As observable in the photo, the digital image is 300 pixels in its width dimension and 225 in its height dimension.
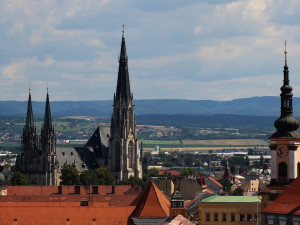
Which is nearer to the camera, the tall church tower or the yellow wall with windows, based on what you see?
the tall church tower

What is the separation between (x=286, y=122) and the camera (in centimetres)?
7444

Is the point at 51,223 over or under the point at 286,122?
under

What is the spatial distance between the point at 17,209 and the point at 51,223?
3668 millimetres

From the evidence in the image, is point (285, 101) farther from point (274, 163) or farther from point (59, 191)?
point (59, 191)

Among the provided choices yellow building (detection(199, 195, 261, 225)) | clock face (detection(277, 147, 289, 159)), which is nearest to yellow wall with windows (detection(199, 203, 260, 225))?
yellow building (detection(199, 195, 261, 225))

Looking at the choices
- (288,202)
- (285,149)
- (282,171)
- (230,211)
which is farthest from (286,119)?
(230,211)

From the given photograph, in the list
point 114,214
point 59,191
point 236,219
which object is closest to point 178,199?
point 236,219

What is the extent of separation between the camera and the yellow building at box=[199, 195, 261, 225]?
314 feet

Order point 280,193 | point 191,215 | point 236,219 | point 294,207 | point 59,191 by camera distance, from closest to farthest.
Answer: point 294,207 < point 280,193 < point 236,219 < point 191,215 < point 59,191

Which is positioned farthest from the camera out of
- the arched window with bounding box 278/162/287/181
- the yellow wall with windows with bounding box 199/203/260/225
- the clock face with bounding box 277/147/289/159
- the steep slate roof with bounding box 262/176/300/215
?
the yellow wall with windows with bounding box 199/203/260/225

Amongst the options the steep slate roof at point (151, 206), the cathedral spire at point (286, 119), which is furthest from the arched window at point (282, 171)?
the steep slate roof at point (151, 206)

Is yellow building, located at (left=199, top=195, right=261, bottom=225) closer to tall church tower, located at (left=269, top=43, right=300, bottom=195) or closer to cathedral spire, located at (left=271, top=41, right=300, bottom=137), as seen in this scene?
tall church tower, located at (left=269, top=43, right=300, bottom=195)

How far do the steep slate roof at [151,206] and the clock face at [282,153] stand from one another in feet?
97.2

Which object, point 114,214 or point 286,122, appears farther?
point 114,214
